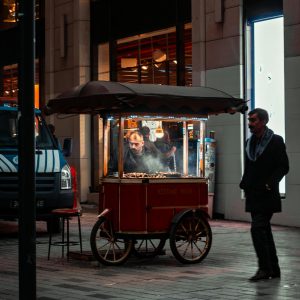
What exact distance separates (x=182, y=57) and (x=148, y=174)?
8287 millimetres

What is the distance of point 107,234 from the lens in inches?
415

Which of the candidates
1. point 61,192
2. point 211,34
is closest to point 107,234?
point 61,192

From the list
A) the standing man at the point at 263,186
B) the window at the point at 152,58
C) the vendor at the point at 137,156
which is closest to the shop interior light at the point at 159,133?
the vendor at the point at 137,156

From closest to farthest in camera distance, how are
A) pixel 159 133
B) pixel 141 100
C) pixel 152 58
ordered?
pixel 141 100, pixel 159 133, pixel 152 58

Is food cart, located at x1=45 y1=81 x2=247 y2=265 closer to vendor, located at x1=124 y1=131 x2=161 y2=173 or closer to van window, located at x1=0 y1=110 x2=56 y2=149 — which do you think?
vendor, located at x1=124 y1=131 x2=161 y2=173

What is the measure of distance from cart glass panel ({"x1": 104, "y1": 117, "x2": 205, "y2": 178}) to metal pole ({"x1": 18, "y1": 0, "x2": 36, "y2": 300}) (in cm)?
401

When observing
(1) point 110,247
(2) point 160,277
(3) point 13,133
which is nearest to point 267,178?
(2) point 160,277

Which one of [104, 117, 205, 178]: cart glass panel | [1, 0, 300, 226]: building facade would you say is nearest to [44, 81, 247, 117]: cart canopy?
[104, 117, 205, 178]: cart glass panel

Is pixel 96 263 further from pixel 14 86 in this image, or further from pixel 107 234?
pixel 14 86

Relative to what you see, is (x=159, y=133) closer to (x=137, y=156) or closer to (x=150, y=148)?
(x=150, y=148)

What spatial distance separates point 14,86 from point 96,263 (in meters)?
16.3

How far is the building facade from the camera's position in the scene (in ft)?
51.3

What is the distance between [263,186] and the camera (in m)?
9.19

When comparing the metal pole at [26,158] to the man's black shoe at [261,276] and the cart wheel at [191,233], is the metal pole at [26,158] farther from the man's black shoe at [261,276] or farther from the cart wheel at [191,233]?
the cart wheel at [191,233]
